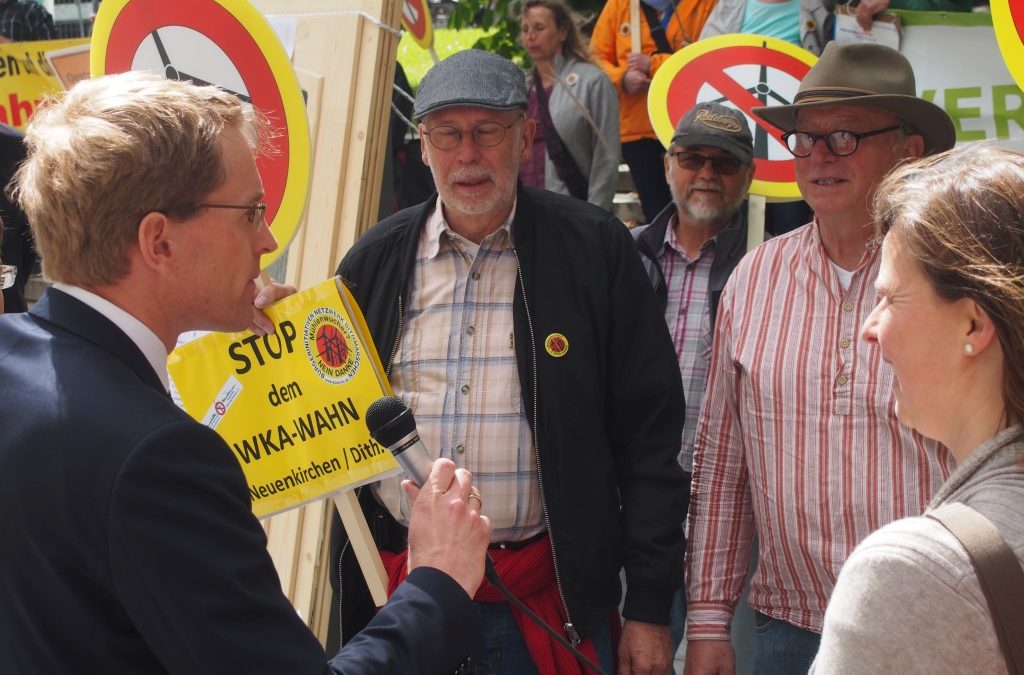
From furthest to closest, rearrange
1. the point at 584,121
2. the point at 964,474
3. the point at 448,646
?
the point at 584,121
the point at 448,646
the point at 964,474

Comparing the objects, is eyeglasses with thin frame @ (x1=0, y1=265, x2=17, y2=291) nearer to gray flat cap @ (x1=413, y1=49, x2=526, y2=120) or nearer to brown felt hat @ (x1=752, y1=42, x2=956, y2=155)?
gray flat cap @ (x1=413, y1=49, x2=526, y2=120)

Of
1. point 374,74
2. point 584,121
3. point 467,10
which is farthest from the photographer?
point 467,10

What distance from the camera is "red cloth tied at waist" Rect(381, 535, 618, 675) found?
9.53 ft

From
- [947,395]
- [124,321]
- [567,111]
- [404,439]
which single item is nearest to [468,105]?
[404,439]

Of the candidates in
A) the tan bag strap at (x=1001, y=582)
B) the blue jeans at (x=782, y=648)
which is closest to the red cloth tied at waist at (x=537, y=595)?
the blue jeans at (x=782, y=648)

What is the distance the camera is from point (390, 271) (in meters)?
3.12

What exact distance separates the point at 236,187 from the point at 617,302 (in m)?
1.32

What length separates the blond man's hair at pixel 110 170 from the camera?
5.82 feet

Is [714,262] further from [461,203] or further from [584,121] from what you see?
[584,121]

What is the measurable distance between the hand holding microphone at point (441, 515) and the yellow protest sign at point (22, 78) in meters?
3.76

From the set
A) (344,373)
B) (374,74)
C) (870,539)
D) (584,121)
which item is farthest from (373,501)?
(584,121)

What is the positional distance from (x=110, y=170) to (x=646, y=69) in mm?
5059

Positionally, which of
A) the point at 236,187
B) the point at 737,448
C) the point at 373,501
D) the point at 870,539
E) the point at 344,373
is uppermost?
the point at 236,187

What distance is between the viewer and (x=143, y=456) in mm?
1562
